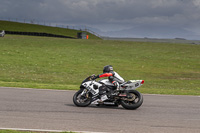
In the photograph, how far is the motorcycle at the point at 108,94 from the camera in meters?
11.0

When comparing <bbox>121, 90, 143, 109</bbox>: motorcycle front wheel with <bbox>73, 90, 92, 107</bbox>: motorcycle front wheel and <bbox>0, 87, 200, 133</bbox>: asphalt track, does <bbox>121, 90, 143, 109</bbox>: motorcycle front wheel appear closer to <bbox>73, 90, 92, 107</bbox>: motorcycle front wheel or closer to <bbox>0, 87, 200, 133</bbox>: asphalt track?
<bbox>0, 87, 200, 133</bbox>: asphalt track

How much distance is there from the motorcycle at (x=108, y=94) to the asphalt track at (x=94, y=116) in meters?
0.23

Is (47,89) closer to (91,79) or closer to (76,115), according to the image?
(91,79)

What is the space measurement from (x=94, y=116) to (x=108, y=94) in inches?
61.0

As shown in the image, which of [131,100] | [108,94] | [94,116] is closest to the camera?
[94,116]

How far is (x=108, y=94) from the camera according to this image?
1121 cm

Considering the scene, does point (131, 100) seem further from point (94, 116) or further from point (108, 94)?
point (94, 116)

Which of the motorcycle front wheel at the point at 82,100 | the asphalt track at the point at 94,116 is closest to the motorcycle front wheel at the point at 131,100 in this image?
the asphalt track at the point at 94,116

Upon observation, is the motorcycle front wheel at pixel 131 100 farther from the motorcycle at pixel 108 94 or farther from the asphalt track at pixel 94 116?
the asphalt track at pixel 94 116

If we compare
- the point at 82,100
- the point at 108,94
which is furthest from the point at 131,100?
the point at 82,100

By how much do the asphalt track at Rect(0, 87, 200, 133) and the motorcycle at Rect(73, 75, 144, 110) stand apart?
0.23 m

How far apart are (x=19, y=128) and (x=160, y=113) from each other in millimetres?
4765

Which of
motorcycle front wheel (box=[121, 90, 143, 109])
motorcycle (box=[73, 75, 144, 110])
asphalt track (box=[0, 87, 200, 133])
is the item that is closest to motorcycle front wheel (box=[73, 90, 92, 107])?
motorcycle (box=[73, 75, 144, 110])

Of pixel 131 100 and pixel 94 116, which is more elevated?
pixel 131 100
